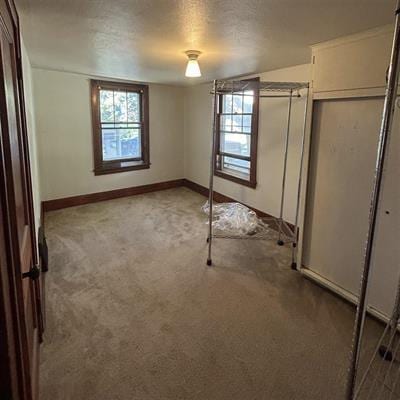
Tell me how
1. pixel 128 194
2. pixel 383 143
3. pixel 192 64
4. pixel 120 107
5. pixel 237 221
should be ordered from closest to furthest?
1. pixel 383 143
2. pixel 192 64
3. pixel 237 221
4. pixel 120 107
5. pixel 128 194

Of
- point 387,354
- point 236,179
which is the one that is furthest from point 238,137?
point 387,354

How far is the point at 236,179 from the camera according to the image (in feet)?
15.8

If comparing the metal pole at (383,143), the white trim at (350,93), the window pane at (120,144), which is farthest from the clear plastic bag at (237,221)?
the metal pole at (383,143)

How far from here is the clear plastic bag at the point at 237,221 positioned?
3994 mm

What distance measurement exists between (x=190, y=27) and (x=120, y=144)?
362 centimetres

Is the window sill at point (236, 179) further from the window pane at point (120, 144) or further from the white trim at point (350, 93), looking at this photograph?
the white trim at point (350, 93)

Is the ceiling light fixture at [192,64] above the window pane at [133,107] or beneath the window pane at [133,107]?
above

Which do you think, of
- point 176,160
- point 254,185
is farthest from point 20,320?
point 176,160

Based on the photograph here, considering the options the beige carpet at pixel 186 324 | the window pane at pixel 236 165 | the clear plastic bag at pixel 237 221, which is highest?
the window pane at pixel 236 165

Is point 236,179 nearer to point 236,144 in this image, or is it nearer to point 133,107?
point 236,144

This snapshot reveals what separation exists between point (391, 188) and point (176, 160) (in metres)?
4.44

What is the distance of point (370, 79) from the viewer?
84.4 inches

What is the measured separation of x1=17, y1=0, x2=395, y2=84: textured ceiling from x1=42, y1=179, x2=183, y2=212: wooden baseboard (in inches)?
89.5

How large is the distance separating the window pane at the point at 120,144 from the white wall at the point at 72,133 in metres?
0.28
